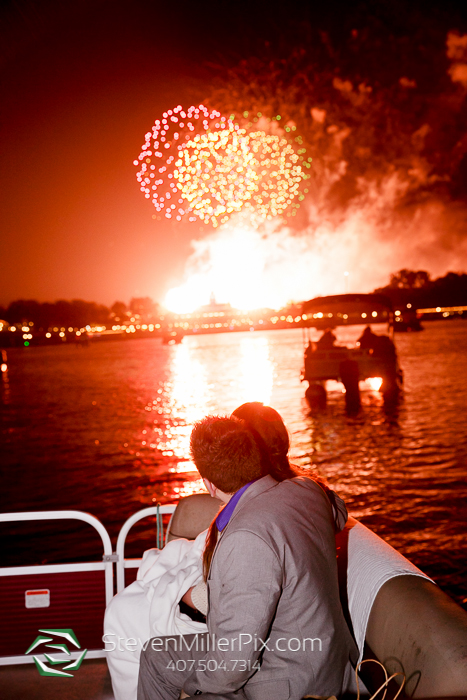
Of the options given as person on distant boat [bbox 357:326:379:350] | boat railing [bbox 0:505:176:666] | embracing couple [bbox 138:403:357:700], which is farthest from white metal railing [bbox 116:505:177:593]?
person on distant boat [bbox 357:326:379:350]

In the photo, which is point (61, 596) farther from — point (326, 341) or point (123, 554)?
point (326, 341)

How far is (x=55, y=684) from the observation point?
368cm

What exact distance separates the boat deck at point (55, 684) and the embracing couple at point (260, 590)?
3.81ft

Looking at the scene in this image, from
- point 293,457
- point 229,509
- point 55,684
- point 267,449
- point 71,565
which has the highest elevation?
point 267,449

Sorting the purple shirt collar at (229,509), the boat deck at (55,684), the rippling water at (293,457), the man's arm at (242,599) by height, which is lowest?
the rippling water at (293,457)

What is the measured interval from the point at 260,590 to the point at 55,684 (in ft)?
7.45

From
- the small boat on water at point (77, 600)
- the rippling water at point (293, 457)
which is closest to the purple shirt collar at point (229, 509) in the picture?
the small boat on water at point (77, 600)

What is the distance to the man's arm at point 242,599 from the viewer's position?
2125mm

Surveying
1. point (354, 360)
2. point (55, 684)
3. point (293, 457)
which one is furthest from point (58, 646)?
point (354, 360)

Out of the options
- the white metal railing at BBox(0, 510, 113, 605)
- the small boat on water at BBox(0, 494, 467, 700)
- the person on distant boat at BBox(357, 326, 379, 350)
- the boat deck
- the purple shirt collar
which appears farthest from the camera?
the person on distant boat at BBox(357, 326, 379, 350)

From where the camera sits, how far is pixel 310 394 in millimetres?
20125

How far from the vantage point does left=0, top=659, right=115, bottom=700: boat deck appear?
11.7 feet

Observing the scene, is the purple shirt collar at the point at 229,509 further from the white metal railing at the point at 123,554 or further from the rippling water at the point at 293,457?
the rippling water at the point at 293,457

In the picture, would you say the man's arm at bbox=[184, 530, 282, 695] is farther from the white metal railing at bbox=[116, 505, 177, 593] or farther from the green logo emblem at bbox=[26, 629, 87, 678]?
the green logo emblem at bbox=[26, 629, 87, 678]
